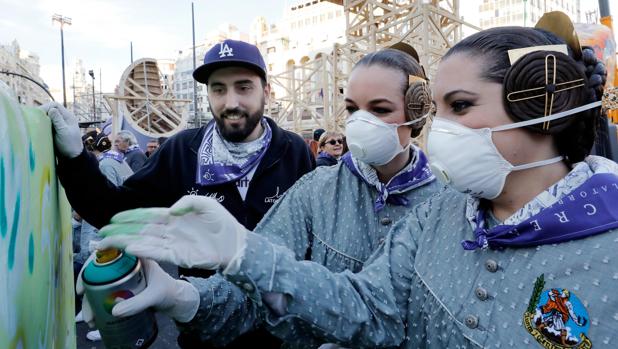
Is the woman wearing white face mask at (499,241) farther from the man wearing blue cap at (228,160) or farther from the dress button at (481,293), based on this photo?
the man wearing blue cap at (228,160)

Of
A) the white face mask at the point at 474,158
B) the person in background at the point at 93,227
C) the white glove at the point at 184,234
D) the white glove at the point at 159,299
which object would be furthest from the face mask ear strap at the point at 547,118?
the person in background at the point at 93,227

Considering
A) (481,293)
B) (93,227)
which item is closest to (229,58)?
(481,293)

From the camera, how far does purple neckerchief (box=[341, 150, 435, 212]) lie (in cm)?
161

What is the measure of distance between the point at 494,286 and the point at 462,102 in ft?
1.48

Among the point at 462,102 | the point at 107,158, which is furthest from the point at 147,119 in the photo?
the point at 462,102

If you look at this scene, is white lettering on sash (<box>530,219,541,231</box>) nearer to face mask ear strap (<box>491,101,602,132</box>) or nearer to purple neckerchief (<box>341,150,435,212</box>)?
face mask ear strap (<box>491,101,602,132</box>)

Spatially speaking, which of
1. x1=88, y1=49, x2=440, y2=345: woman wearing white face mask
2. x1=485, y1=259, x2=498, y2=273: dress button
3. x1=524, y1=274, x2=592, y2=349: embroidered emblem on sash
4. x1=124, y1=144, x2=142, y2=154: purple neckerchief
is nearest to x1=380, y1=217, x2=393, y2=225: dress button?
x1=88, y1=49, x2=440, y2=345: woman wearing white face mask

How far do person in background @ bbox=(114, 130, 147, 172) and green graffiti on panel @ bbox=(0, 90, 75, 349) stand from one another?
4.70m

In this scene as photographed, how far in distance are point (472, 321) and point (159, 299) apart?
2.43ft

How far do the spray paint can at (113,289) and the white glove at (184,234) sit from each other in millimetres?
58

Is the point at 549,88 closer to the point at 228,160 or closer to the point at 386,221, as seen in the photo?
the point at 386,221

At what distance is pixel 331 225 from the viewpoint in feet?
5.16

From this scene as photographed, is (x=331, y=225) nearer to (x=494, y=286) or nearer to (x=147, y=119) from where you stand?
(x=494, y=286)

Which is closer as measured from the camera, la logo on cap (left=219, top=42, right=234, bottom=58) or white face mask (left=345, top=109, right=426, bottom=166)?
white face mask (left=345, top=109, right=426, bottom=166)
